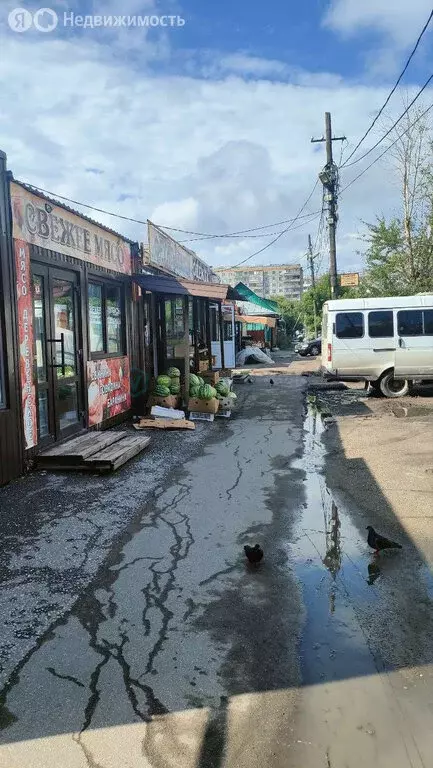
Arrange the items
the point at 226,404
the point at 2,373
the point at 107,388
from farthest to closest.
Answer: the point at 226,404, the point at 107,388, the point at 2,373

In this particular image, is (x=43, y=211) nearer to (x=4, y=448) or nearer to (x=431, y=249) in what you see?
(x=4, y=448)

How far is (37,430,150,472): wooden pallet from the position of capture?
7.11 m

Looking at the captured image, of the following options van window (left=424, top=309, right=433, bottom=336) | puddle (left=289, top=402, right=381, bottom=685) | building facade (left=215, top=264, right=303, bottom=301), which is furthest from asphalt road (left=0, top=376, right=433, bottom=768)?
building facade (left=215, top=264, right=303, bottom=301)

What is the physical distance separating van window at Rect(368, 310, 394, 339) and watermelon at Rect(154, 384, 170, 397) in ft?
19.0

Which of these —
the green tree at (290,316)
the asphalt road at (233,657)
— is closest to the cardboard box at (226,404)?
the asphalt road at (233,657)

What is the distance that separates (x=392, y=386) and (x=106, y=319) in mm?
8013

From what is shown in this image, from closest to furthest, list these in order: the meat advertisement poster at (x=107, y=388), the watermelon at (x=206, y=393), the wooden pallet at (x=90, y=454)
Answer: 1. the wooden pallet at (x=90, y=454)
2. the meat advertisement poster at (x=107, y=388)
3. the watermelon at (x=206, y=393)

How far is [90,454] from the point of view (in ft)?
24.0

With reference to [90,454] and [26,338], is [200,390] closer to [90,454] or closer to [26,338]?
[90,454]

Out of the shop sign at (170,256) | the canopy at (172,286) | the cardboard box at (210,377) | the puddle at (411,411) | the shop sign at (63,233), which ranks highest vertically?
the shop sign at (170,256)

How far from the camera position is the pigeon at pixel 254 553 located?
437 cm

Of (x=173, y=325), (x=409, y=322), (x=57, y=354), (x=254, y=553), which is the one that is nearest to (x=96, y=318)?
(x=57, y=354)

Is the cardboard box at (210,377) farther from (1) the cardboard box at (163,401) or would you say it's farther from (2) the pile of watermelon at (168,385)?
(1) the cardboard box at (163,401)

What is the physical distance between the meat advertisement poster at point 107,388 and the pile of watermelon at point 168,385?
1.92 feet
